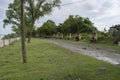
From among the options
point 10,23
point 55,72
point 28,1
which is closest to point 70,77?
point 55,72

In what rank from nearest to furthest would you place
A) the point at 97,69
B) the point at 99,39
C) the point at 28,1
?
1. the point at 97,69
2. the point at 99,39
3. the point at 28,1

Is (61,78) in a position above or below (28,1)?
below

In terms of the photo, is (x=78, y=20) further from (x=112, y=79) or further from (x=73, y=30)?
(x=112, y=79)

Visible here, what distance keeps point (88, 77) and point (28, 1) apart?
39.1 metres

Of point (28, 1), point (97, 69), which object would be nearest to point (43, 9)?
point (28, 1)

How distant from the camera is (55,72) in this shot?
1027cm

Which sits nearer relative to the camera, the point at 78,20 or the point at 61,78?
the point at 61,78

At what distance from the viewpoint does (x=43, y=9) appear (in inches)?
1943

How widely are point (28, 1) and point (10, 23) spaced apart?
28.7 meters

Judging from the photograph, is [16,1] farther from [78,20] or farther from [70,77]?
[70,77]

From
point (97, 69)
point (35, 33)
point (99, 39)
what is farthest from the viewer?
point (35, 33)

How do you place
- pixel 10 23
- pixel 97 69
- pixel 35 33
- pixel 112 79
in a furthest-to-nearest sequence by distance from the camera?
pixel 35 33
pixel 10 23
pixel 97 69
pixel 112 79

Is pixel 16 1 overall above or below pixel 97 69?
above

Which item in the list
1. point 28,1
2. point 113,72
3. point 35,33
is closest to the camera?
point 113,72
